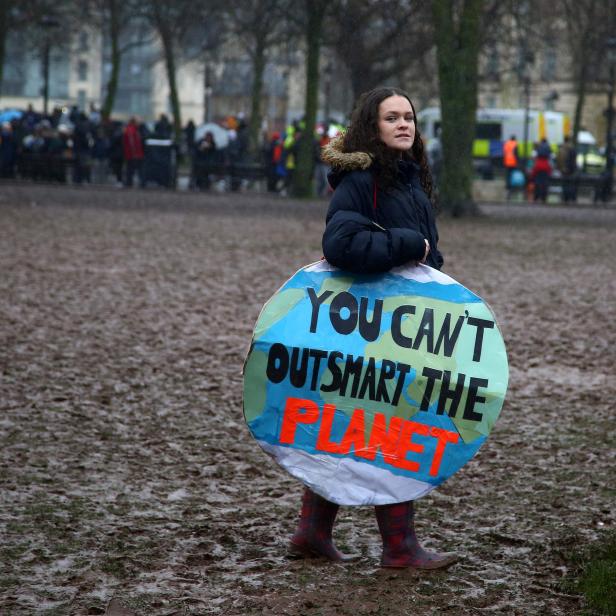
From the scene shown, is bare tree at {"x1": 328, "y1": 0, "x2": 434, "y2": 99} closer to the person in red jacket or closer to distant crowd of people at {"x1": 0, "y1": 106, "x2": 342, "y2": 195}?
distant crowd of people at {"x1": 0, "y1": 106, "x2": 342, "y2": 195}

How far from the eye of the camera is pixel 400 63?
1574 inches

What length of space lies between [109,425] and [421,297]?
3.14 metres

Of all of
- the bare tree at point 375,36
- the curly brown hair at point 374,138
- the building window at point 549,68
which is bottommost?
the curly brown hair at point 374,138

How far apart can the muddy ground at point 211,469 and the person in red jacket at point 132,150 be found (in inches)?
802

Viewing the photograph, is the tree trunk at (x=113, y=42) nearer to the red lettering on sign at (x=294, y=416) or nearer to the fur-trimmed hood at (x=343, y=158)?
the fur-trimmed hood at (x=343, y=158)

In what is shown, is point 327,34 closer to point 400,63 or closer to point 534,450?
point 400,63

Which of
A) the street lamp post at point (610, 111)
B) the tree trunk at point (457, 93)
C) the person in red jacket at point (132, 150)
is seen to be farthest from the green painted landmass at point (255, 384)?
the street lamp post at point (610, 111)

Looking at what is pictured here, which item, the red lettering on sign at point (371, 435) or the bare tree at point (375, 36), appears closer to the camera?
the red lettering on sign at point (371, 435)

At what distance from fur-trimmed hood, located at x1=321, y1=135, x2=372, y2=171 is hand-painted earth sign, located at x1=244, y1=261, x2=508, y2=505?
376mm

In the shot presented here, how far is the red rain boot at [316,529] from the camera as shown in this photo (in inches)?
198

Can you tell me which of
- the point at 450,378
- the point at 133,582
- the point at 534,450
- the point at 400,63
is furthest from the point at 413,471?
the point at 400,63

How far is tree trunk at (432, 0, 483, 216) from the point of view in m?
25.8

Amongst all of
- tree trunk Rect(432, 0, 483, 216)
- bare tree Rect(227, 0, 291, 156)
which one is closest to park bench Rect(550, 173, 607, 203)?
bare tree Rect(227, 0, 291, 156)

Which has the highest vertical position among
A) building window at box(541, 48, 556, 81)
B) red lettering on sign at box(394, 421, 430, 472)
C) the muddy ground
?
building window at box(541, 48, 556, 81)
